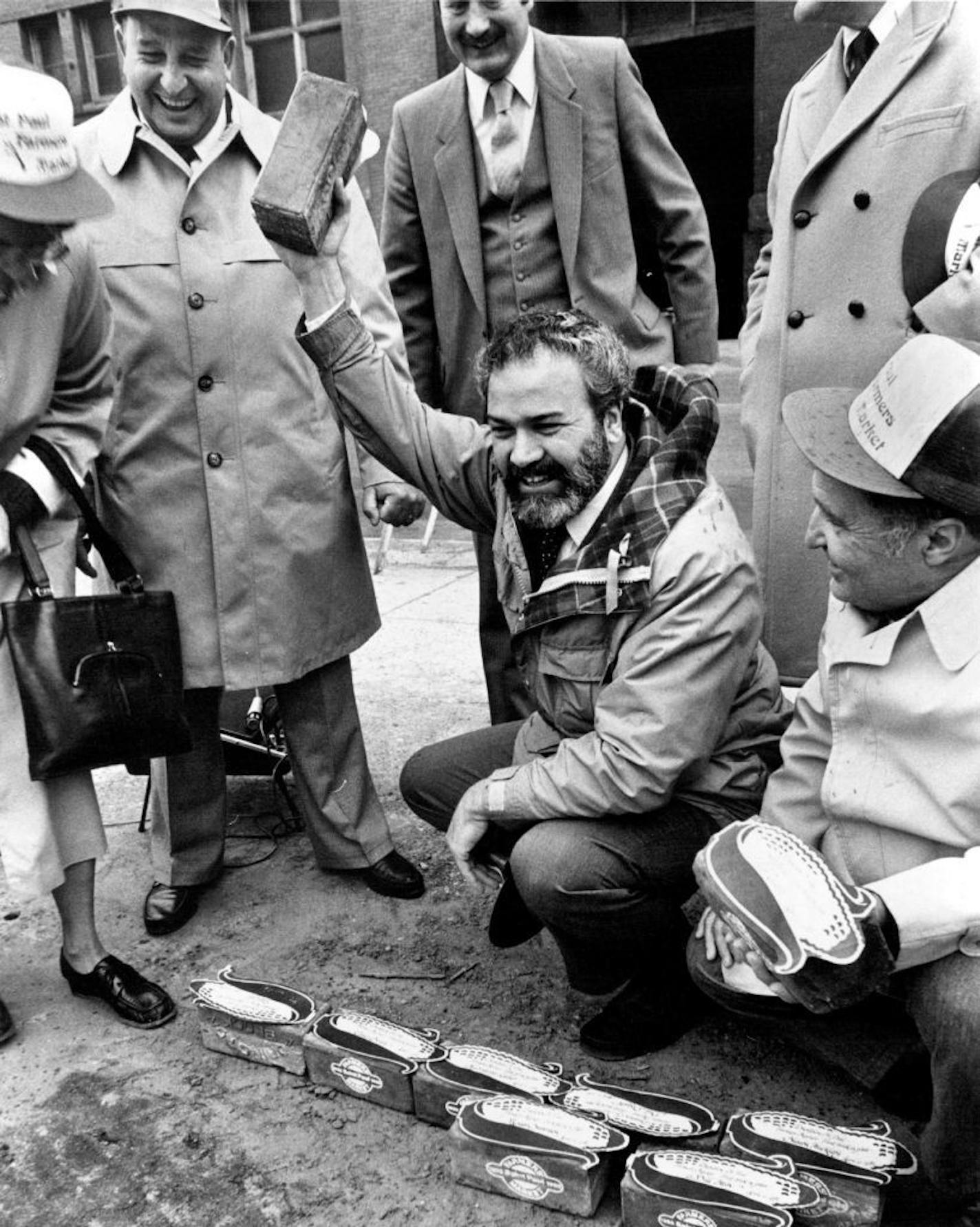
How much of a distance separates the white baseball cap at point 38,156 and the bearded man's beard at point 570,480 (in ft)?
3.27

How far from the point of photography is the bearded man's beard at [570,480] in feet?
7.34

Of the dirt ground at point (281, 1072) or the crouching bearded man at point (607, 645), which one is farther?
the crouching bearded man at point (607, 645)

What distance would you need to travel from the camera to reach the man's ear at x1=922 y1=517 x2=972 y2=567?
1722 mm

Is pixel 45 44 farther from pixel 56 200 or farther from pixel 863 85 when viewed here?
pixel 863 85

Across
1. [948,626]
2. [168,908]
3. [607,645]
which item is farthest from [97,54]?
[948,626]

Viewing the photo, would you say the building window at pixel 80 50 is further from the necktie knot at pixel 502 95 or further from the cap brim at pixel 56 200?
the cap brim at pixel 56 200

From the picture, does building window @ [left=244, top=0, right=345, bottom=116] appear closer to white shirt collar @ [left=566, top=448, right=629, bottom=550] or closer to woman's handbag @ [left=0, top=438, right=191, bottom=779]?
woman's handbag @ [left=0, top=438, right=191, bottom=779]

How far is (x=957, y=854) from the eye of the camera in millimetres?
1757

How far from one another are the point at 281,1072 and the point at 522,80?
8.18 feet

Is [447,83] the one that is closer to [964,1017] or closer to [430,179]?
[430,179]

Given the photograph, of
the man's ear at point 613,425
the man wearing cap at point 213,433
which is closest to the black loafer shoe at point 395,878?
the man wearing cap at point 213,433

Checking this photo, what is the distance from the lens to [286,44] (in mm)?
12203

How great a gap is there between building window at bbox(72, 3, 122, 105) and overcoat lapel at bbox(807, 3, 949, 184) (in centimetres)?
1304

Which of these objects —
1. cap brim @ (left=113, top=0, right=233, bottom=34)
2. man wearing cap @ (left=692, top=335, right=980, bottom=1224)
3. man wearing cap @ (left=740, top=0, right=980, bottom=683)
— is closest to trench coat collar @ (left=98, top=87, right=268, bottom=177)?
cap brim @ (left=113, top=0, right=233, bottom=34)
